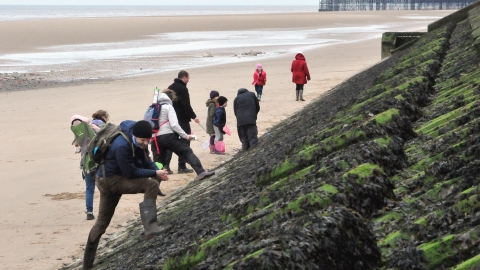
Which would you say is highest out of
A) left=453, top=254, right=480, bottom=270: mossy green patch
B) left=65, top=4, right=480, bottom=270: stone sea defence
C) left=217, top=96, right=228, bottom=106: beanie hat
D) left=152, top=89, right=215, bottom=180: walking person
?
left=453, top=254, right=480, bottom=270: mossy green patch

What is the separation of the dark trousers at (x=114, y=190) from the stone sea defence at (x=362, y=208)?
44 centimetres

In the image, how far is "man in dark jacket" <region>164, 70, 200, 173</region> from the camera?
12.5 metres

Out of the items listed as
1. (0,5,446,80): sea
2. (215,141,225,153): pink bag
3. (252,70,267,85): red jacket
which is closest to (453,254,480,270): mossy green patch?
(215,141,225,153): pink bag

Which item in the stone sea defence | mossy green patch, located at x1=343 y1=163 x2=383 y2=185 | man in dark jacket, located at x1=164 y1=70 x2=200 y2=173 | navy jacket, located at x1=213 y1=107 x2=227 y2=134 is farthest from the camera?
navy jacket, located at x1=213 y1=107 x2=227 y2=134

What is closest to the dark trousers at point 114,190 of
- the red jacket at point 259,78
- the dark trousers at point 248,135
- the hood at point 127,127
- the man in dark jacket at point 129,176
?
the man in dark jacket at point 129,176

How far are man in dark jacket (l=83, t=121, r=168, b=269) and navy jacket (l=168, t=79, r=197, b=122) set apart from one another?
5.31 m

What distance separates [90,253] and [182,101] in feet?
18.8

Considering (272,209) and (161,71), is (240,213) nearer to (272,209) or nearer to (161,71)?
(272,209)

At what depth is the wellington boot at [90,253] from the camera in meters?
7.18

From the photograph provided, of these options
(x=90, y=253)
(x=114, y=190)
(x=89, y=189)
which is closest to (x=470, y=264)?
(x=114, y=190)

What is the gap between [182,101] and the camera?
12680 millimetres

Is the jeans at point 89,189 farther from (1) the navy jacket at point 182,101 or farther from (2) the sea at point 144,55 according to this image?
(2) the sea at point 144,55

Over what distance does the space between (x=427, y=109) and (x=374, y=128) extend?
1.60m

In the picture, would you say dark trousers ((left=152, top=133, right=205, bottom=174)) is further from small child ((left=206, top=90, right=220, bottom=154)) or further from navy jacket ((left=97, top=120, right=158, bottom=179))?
small child ((left=206, top=90, right=220, bottom=154))
